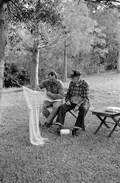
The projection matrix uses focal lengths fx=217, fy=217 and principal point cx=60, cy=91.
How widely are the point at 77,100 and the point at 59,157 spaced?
5.54 ft

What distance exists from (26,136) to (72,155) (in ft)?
3.89

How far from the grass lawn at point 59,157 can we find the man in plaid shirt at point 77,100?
0.95ft

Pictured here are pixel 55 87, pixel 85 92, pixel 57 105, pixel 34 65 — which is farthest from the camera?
pixel 34 65

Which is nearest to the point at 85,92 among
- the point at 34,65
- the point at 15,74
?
the point at 34,65

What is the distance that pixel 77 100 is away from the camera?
4.79m

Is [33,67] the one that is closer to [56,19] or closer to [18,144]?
[56,19]

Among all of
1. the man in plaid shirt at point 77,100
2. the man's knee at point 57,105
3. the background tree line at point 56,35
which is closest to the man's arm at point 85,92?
the man in plaid shirt at point 77,100

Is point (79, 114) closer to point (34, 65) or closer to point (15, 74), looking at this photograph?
point (34, 65)

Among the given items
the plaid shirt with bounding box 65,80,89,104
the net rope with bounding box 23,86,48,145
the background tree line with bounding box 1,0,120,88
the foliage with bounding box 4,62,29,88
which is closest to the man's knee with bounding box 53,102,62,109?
the plaid shirt with bounding box 65,80,89,104

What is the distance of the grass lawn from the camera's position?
110 inches

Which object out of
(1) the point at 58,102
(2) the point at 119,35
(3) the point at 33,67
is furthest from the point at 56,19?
(2) the point at 119,35

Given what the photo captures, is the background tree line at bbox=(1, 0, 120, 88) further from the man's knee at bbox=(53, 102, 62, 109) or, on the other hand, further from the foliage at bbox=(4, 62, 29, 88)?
the man's knee at bbox=(53, 102, 62, 109)

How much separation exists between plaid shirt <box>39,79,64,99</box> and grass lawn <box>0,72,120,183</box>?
0.79 metres

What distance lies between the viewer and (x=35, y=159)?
3285 mm
